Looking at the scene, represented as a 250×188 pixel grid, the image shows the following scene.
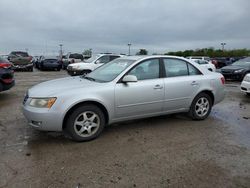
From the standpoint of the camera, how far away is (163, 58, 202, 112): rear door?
480cm

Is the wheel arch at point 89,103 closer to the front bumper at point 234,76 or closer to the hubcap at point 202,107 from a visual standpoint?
the hubcap at point 202,107

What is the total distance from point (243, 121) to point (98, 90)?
352 cm

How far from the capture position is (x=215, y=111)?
621 centimetres

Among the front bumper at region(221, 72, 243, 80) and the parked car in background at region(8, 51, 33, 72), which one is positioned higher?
the parked car in background at region(8, 51, 33, 72)

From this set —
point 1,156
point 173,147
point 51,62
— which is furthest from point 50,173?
point 51,62

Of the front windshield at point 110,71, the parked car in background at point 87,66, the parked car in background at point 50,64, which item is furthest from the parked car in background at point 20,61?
the front windshield at point 110,71

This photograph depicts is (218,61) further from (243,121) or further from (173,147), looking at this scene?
(173,147)

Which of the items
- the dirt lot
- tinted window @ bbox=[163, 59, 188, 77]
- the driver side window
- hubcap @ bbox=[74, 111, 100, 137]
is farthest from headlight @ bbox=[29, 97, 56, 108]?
the driver side window

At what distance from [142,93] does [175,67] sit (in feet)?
3.71

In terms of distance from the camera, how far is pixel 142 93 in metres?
4.45

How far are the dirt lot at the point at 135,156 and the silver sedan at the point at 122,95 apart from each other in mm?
338

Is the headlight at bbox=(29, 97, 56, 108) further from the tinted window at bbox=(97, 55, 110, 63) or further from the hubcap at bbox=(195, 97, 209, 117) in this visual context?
the tinted window at bbox=(97, 55, 110, 63)

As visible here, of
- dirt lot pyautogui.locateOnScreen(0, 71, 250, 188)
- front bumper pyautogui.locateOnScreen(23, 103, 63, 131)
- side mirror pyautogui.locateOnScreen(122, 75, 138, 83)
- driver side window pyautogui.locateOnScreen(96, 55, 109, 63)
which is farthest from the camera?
driver side window pyautogui.locateOnScreen(96, 55, 109, 63)

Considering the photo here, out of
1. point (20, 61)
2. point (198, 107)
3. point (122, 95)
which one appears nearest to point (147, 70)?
point (122, 95)
